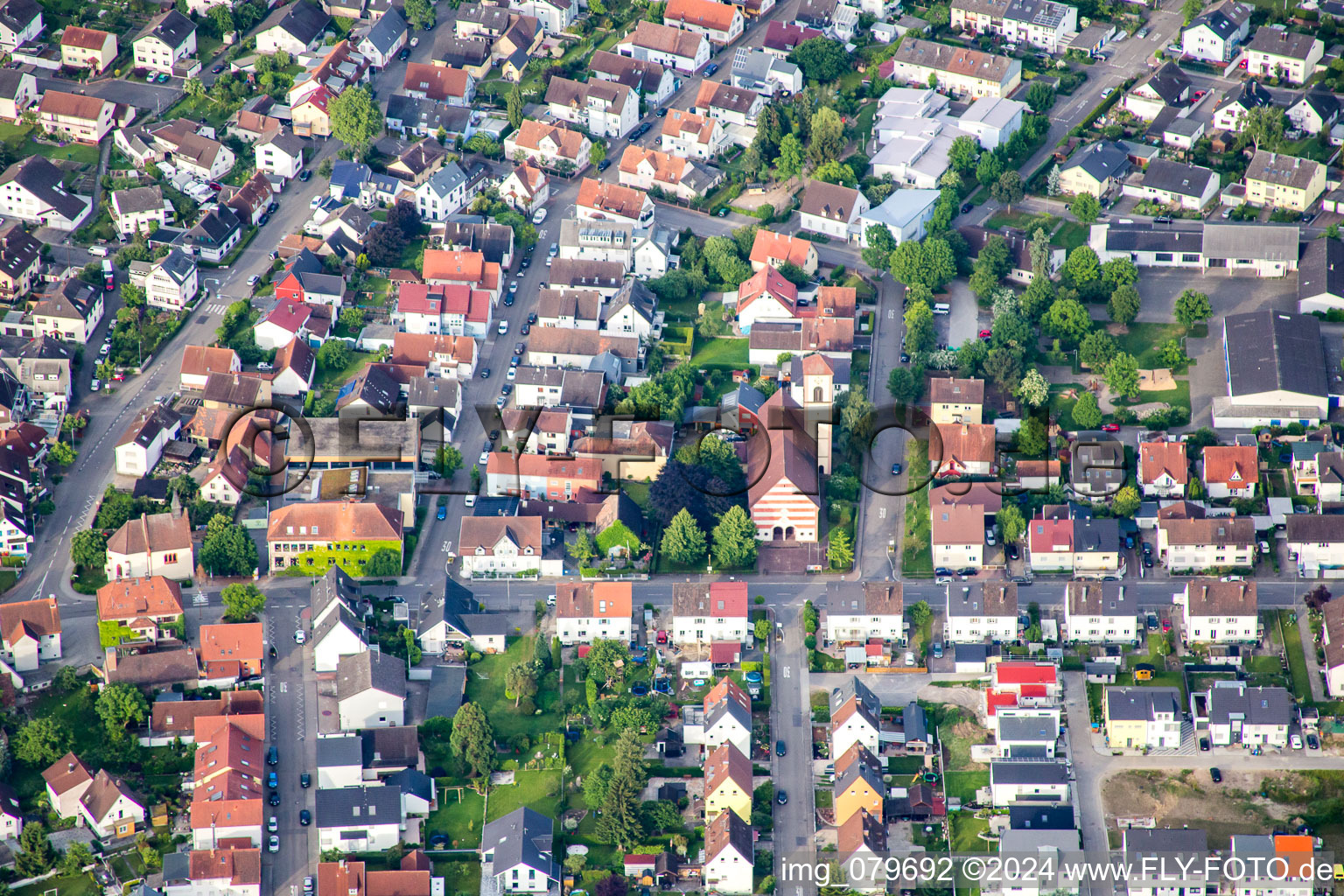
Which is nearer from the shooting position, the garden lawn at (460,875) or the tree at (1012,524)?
the garden lawn at (460,875)

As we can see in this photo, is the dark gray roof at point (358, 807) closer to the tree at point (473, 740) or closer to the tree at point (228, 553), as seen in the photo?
the tree at point (473, 740)

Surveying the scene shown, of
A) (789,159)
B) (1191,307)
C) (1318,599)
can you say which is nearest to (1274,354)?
(1191,307)

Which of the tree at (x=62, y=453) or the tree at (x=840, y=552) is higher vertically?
the tree at (x=62, y=453)

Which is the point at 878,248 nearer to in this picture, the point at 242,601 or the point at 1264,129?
the point at 1264,129

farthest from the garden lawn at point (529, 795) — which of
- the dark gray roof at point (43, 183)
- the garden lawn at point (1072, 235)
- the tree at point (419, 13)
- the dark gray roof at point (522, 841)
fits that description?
the tree at point (419, 13)

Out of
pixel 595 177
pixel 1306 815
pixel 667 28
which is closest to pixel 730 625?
pixel 1306 815

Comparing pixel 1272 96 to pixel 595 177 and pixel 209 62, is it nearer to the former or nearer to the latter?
pixel 595 177
